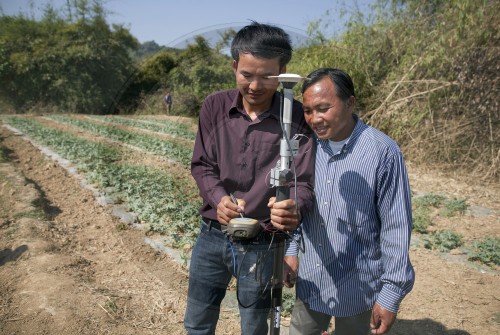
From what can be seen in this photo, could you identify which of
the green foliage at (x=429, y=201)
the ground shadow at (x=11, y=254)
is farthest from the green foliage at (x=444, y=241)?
the ground shadow at (x=11, y=254)

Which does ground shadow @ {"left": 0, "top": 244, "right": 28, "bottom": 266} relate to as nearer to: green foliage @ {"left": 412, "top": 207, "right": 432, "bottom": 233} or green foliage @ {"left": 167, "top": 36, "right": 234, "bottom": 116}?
green foliage @ {"left": 167, "top": 36, "right": 234, "bottom": 116}

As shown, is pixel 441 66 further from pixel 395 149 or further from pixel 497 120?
pixel 395 149

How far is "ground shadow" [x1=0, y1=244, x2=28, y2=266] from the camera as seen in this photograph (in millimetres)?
3817

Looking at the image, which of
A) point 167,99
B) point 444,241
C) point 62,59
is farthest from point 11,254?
point 62,59

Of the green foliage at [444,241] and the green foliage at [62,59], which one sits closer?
the green foliage at [444,241]

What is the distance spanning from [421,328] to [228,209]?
2.34 metres

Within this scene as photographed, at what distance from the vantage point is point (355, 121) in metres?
1.89

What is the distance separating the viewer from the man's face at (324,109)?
1.71 meters

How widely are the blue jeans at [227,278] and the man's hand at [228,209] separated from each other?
0.56 ft

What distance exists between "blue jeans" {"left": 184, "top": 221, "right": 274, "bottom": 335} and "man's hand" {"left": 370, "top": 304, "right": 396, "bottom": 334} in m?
0.47

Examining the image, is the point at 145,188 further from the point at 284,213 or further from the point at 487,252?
the point at 284,213

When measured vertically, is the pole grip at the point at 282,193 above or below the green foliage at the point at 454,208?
above

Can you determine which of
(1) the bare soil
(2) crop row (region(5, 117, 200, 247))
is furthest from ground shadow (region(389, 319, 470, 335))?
(2) crop row (region(5, 117, 200, 247))

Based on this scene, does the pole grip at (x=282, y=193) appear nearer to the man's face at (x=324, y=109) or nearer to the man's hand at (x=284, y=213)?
the man's hand at (x=284, y=213)
